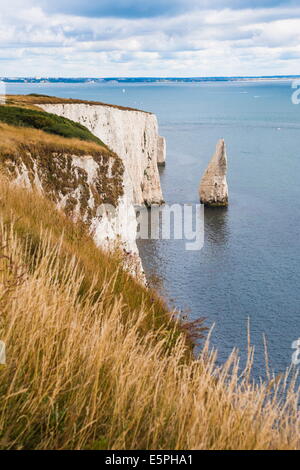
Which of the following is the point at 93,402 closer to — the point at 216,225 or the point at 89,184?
the point at 89,184

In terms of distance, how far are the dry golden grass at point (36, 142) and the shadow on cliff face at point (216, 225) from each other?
26.1 m

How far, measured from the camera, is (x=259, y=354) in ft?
105

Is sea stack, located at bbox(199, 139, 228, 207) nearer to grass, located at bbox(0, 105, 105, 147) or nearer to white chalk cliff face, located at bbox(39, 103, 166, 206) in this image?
white chalk cliff face, located at bbox(39, 103, 166, 206)

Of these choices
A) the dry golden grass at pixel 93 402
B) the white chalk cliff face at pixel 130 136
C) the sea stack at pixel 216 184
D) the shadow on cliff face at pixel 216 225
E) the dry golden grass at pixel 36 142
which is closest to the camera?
the dry golden grass at pixel 93 402

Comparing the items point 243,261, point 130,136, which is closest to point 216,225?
point 243,261

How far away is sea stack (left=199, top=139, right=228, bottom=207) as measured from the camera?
72.2 m

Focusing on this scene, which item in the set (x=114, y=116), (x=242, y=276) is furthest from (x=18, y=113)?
(x=114, y=116)

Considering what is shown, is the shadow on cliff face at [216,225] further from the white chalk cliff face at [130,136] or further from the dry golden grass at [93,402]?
the dry golden grass at [93,402]

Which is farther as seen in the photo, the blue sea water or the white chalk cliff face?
the white chalk cliff face

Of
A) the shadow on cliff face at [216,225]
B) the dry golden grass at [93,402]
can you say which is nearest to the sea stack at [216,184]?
the shadow on cliff face at [216,225]

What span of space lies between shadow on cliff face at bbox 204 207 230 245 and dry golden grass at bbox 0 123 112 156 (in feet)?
85.6

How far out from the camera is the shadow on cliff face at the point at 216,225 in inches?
2228

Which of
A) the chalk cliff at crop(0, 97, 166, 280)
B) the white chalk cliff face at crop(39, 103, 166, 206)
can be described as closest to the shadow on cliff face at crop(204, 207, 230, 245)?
the white chalk cliff face at crop(39, 103, 166, 206)

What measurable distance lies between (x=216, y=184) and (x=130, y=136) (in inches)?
500
